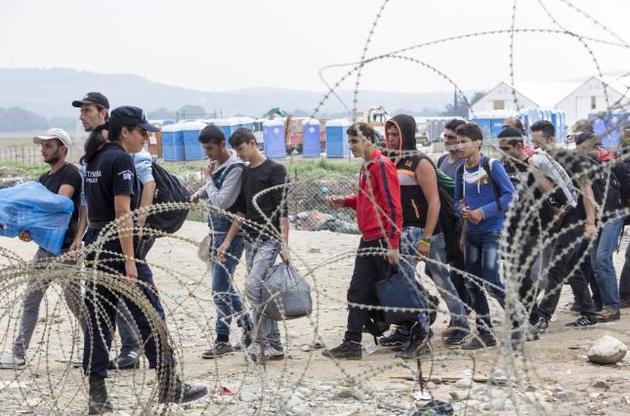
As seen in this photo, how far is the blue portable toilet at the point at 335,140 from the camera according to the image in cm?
4794

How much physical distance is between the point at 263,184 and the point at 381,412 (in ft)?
6.72

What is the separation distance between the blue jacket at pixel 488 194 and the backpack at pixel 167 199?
2076mm

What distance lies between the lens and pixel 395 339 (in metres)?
7.65

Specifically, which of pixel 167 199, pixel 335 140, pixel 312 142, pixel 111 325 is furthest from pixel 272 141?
pixel 111 325

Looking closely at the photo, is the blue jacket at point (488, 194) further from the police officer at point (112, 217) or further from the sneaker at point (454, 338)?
the police officer at point (112, 217)

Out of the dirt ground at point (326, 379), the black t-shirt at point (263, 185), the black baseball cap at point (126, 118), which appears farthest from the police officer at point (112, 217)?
the black t-shirt at point (263, 185)

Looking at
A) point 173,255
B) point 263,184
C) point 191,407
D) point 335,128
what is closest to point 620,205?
point 263,184

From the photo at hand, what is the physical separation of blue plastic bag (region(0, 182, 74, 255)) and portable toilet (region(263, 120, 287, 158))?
132ft

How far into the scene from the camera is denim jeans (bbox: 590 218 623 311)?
8.24 meters

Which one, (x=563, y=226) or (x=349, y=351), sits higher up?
(x=563, y=226)

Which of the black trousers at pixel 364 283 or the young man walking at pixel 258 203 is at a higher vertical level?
the young man walking at pixel 258 203

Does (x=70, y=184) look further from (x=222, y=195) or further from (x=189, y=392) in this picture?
(x=189, y=392)

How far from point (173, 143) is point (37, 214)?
43581 mm

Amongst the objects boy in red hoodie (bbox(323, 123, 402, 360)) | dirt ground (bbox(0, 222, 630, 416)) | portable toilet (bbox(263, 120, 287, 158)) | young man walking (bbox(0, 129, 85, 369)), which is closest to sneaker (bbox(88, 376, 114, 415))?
dirt ground (bbox(0, 222, 630, 416))
